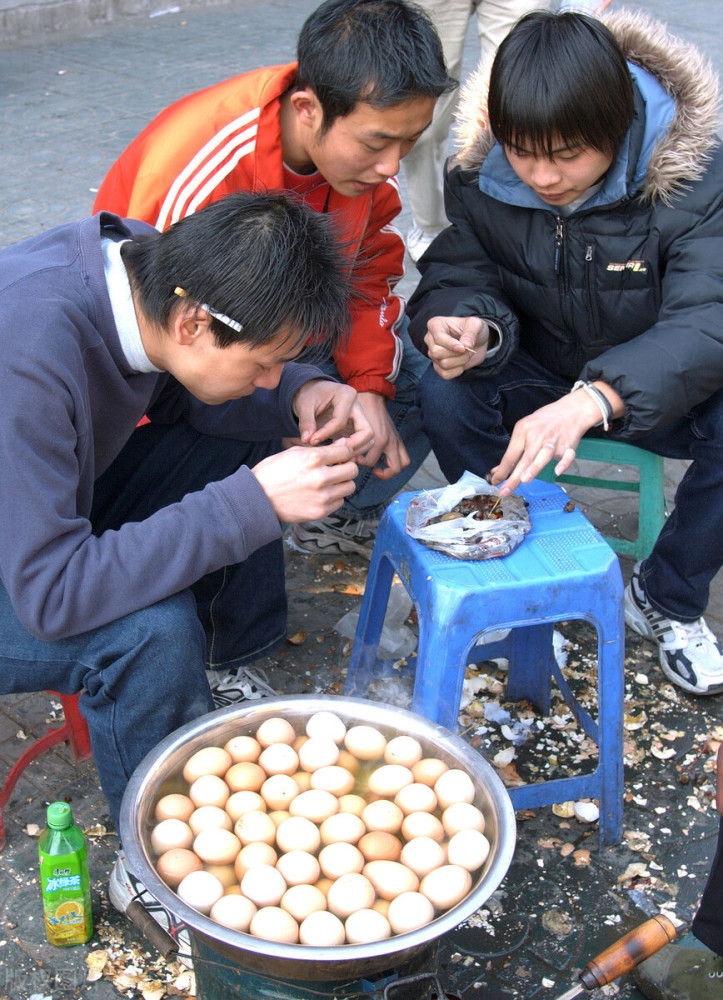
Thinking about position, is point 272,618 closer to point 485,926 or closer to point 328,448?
point 328,448

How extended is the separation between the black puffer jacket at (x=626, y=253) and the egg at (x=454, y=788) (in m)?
1.13

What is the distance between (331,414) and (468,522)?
0.52 metres

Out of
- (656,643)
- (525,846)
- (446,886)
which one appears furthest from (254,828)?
(656,643)

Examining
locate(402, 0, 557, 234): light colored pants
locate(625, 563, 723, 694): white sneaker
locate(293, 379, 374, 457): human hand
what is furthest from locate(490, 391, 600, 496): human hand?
locate(402, 0, 557, 234): light colored pants

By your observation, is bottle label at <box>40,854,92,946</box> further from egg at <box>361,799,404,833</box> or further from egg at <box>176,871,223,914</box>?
egg at <box>361,799,404,833</box>

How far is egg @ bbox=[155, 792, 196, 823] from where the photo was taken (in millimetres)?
1825

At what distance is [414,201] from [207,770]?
414 centimetres

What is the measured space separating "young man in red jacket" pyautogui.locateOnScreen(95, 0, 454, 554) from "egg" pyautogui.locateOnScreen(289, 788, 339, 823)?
111 centimetres

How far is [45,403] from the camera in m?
1.87

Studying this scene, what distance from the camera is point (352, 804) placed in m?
1.95

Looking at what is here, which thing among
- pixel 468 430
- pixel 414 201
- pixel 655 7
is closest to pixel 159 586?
Result: pixel 468 430

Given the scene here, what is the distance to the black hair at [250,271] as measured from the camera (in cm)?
190

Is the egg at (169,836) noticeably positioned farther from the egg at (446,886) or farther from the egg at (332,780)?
the egg at (446,886)

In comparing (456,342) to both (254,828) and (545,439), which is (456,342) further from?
(254,828)
